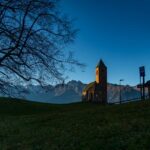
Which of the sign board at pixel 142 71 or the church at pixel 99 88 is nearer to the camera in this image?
the sign board at pixel 142 71

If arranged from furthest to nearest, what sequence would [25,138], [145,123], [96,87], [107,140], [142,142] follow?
[96,87] < [25,138] < [145,123] < [107,140] < [142,142]

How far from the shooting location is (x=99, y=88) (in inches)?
4727

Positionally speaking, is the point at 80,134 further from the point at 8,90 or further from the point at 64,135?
the point at 8,90

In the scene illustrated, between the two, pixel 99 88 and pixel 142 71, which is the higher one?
pixel 99 88

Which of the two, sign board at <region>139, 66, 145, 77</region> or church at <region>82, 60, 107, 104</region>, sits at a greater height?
church at <region>82, 60, 107, 104</region>

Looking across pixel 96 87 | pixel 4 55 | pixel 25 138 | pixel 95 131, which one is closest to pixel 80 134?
pixel 95 131

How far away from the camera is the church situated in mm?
118188

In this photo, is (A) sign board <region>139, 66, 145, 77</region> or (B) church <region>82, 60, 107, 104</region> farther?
(B) church <region>82, 60, 107, 104</region>

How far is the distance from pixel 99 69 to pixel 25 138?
104408 millimetres

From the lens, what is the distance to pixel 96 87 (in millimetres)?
120125

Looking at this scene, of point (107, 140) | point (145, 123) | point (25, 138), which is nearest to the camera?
point (107, 140)

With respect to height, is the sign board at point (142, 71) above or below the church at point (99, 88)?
below

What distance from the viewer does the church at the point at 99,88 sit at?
11819 cm

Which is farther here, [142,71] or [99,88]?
[99,88]
